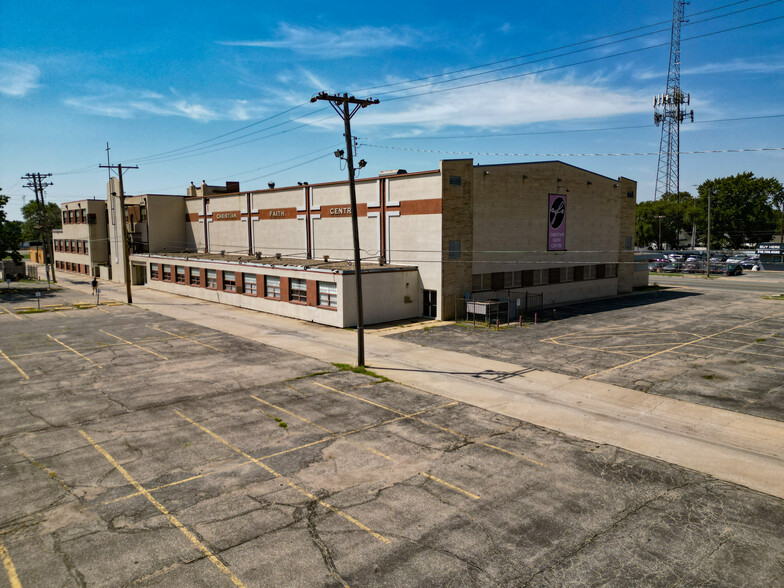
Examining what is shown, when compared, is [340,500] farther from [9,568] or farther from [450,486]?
[9,568]

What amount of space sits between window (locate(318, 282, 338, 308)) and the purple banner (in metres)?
20.5

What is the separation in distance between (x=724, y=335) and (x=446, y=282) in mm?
18254

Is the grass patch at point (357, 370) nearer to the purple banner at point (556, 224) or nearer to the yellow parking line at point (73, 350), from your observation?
the yellow parking line at point (73, 350)

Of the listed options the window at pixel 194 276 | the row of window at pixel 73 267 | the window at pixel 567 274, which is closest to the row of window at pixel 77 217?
the row of window at pixel 73 267

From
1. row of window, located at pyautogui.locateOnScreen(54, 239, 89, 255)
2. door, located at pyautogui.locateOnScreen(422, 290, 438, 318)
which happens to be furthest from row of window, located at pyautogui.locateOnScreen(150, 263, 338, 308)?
row of window, located at pyautogui.locateOnScreen(54, 239, 89, 255)

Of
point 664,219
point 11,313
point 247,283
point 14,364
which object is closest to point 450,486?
point 14,364

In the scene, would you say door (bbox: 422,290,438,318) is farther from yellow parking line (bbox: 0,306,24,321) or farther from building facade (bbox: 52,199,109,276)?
building facade (bbox: 52,199,109,276)

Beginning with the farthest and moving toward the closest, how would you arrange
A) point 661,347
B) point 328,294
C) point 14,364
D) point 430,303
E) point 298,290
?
point 298,290 < point 430,303 < point 328,294 < point 661,347 < point 14,364

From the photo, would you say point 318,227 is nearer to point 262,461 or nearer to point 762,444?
point 262,461

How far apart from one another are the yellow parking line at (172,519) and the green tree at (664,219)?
11174 cm

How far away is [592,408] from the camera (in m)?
18.7

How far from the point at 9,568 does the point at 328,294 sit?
2655 cm

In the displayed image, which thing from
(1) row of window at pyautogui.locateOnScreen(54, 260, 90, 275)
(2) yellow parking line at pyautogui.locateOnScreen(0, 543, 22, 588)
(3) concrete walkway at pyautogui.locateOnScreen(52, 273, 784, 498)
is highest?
(1) row of window at pyautogui.locateOnScreen(54, 260, 90, 275)

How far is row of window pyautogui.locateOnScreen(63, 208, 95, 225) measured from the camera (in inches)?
2683
